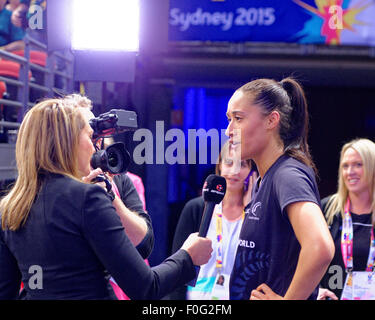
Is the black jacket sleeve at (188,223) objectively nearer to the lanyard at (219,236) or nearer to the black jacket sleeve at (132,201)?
the lanyard at (219,236)

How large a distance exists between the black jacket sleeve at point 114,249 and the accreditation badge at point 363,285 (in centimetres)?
109

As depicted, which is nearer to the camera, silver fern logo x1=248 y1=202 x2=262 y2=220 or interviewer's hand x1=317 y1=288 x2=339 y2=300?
silver fern logo x1=248 y1=202 x2=262 y2=220

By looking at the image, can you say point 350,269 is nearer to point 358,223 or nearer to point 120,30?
point 358,223

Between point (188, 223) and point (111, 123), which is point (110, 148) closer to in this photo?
point (111, 123)

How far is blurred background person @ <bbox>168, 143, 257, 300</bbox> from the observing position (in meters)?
1.93

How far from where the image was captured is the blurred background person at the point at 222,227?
193cm

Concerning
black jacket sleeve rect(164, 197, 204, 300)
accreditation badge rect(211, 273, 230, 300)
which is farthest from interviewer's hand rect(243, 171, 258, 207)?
accreditation badge rect(211, 273, 230, 300)

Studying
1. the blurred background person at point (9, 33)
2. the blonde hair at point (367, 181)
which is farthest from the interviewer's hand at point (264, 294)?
the blurred background person at point (9, 33)

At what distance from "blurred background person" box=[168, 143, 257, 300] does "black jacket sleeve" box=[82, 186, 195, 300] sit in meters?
0.57

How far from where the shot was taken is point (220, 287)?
1890 millimetres

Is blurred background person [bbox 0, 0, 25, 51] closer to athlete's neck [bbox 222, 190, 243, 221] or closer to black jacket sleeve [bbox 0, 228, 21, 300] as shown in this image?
athlete's neck [bbox 222, 190, 243, 221]

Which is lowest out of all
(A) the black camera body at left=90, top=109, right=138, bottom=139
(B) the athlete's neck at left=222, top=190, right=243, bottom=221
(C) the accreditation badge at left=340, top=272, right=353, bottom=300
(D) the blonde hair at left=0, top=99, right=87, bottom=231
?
(C) the accreditation badge at left=340, top=272, right=353, bottom=300

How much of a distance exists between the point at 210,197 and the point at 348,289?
1.00m
